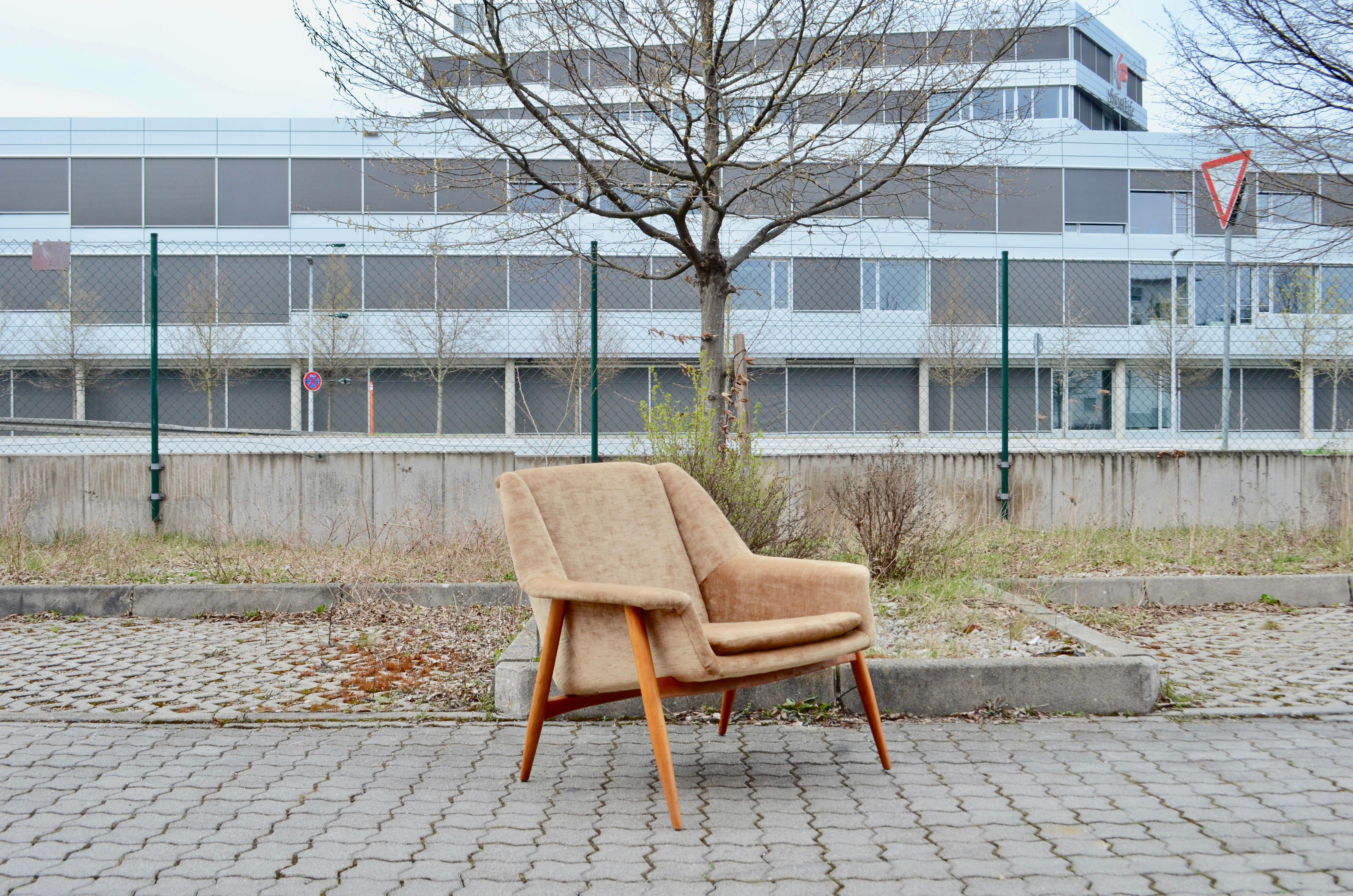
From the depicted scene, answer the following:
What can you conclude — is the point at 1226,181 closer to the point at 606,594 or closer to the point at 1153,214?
the point at 606,594

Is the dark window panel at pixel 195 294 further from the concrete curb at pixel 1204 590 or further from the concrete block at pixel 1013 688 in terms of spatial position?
the concrete block at pixel 1013 688

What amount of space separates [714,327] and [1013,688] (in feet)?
11.8

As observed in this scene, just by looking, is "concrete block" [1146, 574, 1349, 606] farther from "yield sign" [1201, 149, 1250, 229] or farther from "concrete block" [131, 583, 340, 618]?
"concrete block" [131, 583, 340, 618]

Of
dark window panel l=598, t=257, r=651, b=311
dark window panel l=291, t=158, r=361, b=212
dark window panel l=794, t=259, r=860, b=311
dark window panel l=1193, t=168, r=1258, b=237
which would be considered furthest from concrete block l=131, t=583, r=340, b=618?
dark window panel l=291, t=158, r=361, b=212

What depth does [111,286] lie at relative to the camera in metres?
23.4

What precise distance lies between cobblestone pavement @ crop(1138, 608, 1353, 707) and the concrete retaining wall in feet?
7.07

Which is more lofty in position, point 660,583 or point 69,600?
point 660,583

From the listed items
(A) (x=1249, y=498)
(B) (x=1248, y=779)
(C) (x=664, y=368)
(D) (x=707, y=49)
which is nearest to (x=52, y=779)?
(B) (x=1248, y=779)

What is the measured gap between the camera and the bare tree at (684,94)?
5.64 m

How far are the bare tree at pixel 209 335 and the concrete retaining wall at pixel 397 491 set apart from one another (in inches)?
515

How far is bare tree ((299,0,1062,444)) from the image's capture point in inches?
222

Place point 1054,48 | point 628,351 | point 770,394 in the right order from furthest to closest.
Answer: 1. point 1054,48
2. point 628,351
3. point 770,394

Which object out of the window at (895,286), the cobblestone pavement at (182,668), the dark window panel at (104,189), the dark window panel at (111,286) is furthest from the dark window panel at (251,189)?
the cobblestone pavement at (182,668)

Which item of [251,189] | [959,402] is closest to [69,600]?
[959,402]
